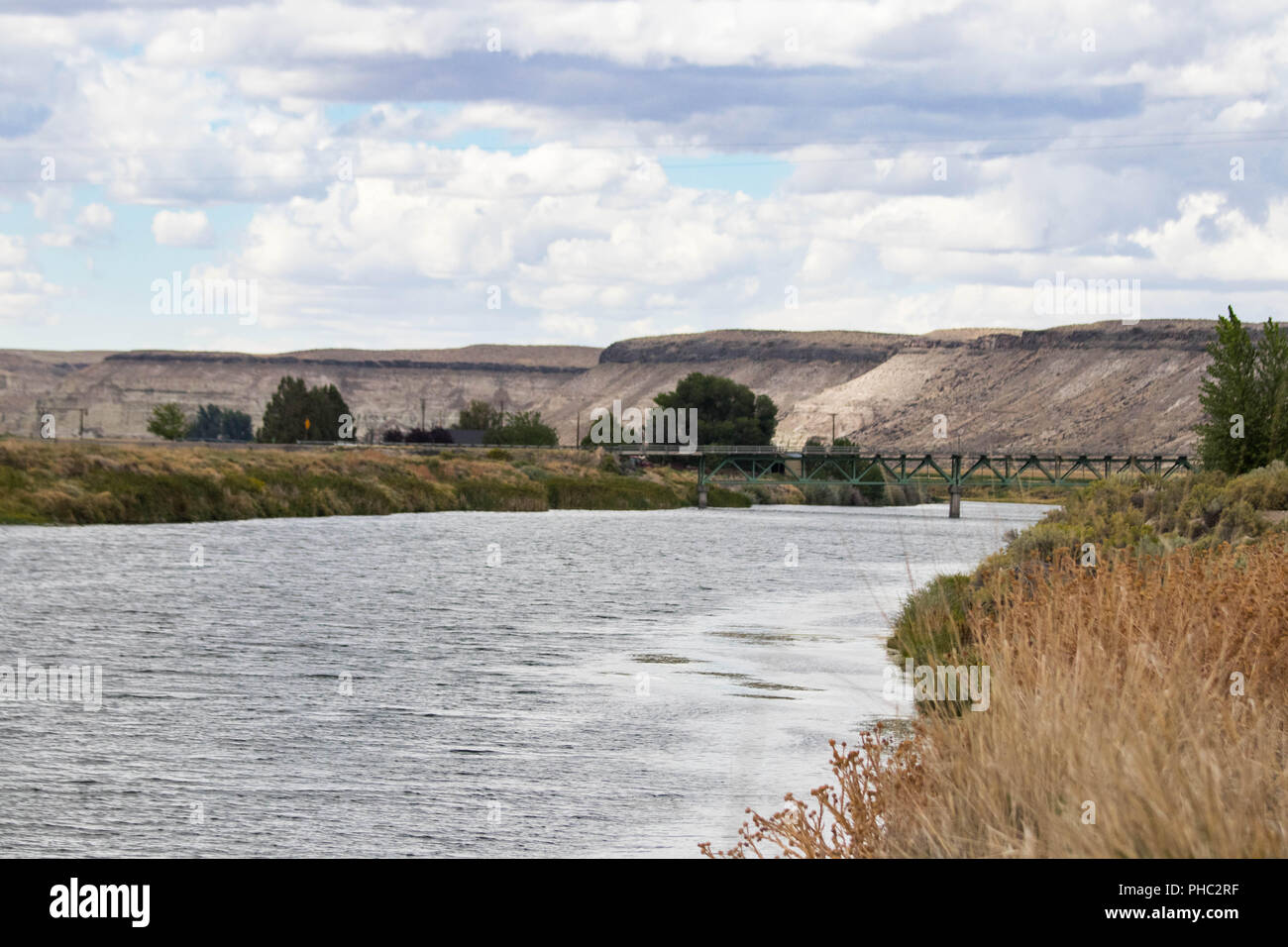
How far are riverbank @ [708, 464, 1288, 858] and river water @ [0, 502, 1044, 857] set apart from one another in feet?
7.75

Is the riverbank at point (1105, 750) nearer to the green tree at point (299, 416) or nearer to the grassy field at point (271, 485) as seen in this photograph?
the grassy field at point (271, 485)

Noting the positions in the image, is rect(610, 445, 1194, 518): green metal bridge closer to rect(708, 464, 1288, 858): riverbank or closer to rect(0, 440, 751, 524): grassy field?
rect(0, 440, 751, 524): grassy field

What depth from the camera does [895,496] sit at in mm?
145375

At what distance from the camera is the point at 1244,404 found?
41594mm

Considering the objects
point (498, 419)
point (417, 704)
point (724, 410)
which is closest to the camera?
point (417, 704)

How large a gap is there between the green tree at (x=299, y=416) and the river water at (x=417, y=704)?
131m

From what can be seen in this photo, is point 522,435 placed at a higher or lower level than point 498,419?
lower

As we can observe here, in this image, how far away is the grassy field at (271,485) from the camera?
5969cm

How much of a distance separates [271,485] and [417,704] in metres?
55.5

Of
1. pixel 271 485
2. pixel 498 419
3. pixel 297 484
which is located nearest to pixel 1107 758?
pixel 271 485

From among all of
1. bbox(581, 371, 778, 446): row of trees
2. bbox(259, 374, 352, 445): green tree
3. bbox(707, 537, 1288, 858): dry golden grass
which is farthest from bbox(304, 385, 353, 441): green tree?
bbox(707, 537, 1288, 858): dry golden grass

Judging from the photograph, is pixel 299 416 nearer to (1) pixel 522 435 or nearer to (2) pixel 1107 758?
(1) pixel 522 435
